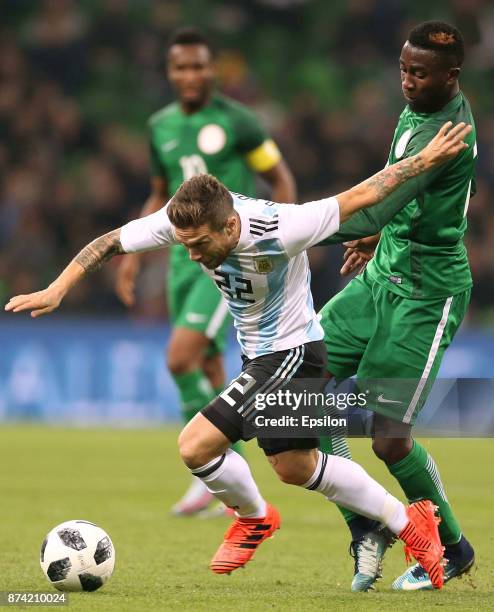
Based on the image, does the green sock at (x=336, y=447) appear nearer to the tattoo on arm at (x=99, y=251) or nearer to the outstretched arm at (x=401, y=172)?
the outstretched arm at (x=401, y=172)

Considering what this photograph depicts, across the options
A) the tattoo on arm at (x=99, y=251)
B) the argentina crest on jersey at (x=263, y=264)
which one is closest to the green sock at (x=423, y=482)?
the argentina crest on jersey at (x=263, y=264)

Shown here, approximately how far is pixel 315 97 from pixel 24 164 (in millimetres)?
3708

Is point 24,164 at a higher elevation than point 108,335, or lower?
higher

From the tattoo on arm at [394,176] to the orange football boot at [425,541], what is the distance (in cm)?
128

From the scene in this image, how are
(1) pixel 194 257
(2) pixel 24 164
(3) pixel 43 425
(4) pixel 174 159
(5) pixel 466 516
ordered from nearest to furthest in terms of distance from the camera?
(1) pixel 194 257, (5) pixel 466 516, (4) pixel 174 159, (3) pixel 43 425, (2) pixel 24 164

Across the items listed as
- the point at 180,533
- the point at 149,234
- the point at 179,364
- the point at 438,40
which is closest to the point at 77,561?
the point at 149,234

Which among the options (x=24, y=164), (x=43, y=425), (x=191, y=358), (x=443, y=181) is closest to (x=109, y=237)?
(x=443, y=181)

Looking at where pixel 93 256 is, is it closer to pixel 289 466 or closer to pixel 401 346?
pixel 289 466

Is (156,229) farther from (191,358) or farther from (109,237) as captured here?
(191,358)

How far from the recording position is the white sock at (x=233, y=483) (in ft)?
17.1

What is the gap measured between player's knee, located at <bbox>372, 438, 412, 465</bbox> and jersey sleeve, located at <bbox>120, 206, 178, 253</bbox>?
1175mm

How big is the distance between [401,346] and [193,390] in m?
2.87

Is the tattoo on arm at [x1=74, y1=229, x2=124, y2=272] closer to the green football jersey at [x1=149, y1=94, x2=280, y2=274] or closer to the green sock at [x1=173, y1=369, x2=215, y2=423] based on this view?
the green sock at [x1=173, y1=369, x2=215, y2=423]

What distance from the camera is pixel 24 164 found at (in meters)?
15.2
